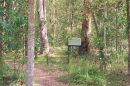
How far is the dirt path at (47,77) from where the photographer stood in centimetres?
1234

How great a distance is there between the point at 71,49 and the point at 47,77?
6.02 metres

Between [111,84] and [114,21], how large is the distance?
5.15 meters

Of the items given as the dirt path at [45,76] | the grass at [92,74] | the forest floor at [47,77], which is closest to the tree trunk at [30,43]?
the grass at [92,74]

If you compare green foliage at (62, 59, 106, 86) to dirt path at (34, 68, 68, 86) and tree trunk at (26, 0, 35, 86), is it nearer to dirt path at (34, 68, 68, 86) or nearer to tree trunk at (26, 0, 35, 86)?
dirt path at (34, 68, 68, 86)

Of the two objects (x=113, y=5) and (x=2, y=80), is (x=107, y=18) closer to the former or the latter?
(x=113, y=5)

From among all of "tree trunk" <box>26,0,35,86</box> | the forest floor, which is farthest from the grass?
"tree trunk" <box>26,0,35,86</box>

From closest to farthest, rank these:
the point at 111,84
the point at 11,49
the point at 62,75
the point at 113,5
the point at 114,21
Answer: the point at 11,49 → the point at 111,84 → the point at 62,75 → the point at 113,5 → the point at 114,21

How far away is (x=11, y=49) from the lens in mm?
11094

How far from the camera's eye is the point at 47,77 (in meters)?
13.7

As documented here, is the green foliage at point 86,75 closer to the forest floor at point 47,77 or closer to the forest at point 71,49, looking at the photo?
the forest at point 71,49

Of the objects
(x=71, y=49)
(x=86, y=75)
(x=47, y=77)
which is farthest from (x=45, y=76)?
(x=71, y=49)

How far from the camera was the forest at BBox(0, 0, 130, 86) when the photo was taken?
10.5 m

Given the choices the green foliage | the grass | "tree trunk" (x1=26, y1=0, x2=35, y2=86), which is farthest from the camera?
the green foliage

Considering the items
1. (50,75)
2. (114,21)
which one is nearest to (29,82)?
(50,75)
